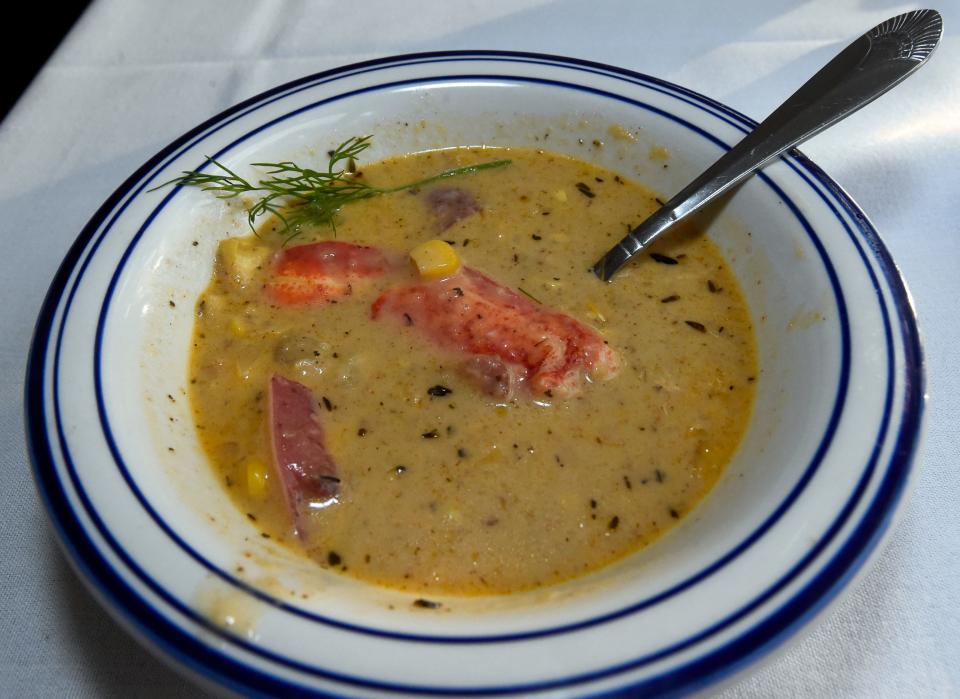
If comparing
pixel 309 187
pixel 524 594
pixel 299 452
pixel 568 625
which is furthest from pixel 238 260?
pixel 568 625

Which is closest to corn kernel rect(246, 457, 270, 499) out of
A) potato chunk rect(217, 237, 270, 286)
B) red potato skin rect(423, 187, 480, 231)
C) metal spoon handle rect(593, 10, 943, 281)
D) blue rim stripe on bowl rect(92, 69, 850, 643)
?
blue rim stripe on bowl rect(92, 69, 850, 643)

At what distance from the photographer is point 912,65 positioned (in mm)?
2104

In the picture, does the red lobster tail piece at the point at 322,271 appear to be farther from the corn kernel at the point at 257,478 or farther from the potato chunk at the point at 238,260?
the corn kernel at the point at 257,478

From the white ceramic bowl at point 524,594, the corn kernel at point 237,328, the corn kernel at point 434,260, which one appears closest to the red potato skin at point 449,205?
the corn kernel at point 434,260

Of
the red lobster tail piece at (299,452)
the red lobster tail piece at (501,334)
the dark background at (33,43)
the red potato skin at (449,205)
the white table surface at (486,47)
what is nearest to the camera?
the white table surface at (486,47)

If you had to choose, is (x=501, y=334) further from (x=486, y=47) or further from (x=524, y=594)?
(x=486, y=47)

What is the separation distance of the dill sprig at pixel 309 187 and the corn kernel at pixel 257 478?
2.81 ft

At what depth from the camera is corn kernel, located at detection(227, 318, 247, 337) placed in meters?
2.17

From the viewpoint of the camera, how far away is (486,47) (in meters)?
3.27

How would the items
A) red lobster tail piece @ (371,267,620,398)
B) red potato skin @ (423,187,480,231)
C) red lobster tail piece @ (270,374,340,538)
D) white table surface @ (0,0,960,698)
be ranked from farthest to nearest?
red potato skin @ (423,187,480,231), red lobster tail piece @ (371,267,620,398), red lobster tail piece @ (270,374,340,538), white table surface @ (0,0,960,698)

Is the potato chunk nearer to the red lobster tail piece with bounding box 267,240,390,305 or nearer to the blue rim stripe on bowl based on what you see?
the red lobster tail piece with bounding box 267,240,390,305

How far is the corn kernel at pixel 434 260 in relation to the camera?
7.32ft

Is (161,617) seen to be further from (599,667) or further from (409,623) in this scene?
(599,667)

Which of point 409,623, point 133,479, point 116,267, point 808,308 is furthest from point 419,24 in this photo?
point 409,623
